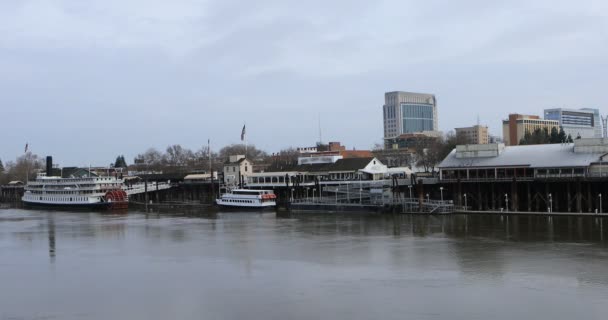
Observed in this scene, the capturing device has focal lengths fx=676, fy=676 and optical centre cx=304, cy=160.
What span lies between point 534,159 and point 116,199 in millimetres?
60761

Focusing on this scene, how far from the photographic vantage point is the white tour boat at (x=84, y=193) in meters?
101

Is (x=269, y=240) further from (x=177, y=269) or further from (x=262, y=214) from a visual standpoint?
(x=262, y=214)

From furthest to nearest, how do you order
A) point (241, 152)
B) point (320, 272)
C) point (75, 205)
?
point (241, 152), point (75, 205), point (320, 272)

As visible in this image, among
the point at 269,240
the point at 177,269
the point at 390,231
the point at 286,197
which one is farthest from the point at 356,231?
the point at 286,197

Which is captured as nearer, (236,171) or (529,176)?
(529,176)

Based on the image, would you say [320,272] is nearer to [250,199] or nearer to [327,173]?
[250,199]

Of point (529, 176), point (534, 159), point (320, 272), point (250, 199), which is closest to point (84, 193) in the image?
point (250, 199)

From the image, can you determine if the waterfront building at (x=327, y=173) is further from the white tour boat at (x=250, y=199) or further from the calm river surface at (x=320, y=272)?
the calm river surface at (x=320, y=272)

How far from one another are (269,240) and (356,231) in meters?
8.60

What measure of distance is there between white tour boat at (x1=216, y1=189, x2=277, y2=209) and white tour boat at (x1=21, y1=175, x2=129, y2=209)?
2108cm

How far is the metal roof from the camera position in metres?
67.1

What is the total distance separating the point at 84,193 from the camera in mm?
103500

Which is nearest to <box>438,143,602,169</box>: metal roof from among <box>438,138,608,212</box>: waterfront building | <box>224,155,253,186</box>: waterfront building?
<box>438,138,608,212</box>: waterfront building

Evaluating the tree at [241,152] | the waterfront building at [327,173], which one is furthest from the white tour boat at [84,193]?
the tree at [241,152]
